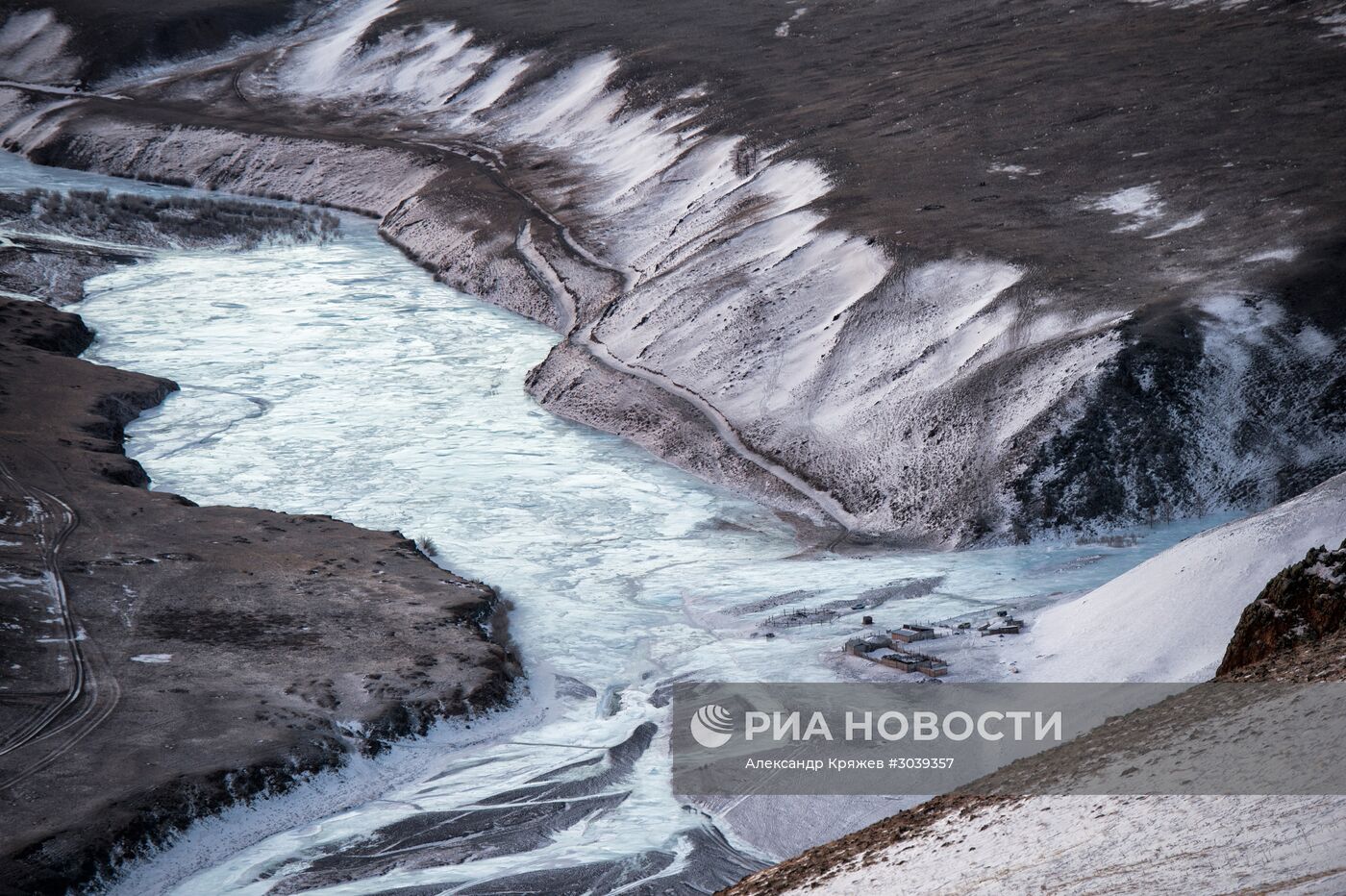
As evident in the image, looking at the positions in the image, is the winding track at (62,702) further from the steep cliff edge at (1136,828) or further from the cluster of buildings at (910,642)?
the cluster of buildings at (910,642)

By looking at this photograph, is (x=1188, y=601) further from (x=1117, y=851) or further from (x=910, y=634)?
(x=1117, y=851)

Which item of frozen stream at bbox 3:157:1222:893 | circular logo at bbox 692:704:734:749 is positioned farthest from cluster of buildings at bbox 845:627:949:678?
circular logo at bbox 692:704:734:749

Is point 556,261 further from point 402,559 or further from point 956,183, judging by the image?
point 402,559

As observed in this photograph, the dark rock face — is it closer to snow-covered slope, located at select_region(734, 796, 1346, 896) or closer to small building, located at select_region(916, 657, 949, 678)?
snow-covered slope, located at select_region(734, 796, 1346, 896)

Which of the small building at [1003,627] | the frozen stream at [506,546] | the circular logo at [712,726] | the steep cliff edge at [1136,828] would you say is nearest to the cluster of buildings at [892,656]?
the frozen stream at [506,546]

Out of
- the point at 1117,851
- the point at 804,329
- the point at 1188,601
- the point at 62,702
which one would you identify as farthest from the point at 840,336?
the point at 1117,851

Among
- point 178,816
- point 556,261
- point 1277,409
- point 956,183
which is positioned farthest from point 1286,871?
point 556,261
